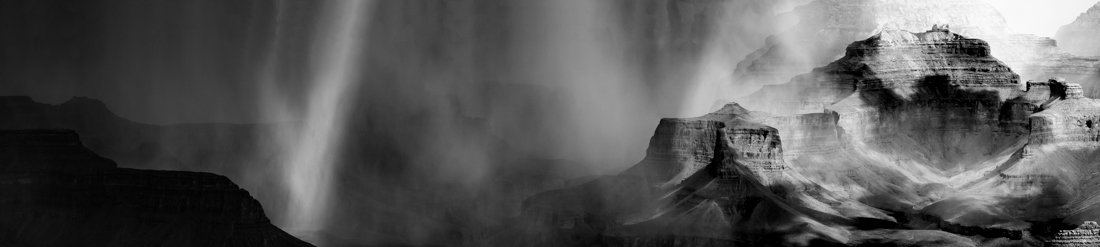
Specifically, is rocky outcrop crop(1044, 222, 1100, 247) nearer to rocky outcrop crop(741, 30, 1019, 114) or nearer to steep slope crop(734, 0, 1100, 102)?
rocky outcrop crop(741, 30, 1019, 114)

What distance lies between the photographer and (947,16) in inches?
5300

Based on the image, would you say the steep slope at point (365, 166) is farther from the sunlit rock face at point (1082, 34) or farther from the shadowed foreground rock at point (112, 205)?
the sunlit rock face at point (1082, 34)

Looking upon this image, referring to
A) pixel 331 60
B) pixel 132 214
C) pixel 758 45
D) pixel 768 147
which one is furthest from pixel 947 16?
pixel 132 214

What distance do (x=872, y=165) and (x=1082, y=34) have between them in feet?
82.5

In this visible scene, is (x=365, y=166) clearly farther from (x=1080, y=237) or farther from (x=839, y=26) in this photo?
(x=839, y=26)

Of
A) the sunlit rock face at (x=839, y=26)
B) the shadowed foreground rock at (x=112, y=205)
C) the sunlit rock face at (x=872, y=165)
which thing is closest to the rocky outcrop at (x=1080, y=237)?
the sunlit rock face at (x=872, y=165)

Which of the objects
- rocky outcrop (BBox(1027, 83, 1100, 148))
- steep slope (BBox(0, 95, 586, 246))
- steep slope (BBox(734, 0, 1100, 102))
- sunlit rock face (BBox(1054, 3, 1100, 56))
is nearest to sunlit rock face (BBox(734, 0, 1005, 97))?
steep slope (BBox(734, 0, 1100, 102))

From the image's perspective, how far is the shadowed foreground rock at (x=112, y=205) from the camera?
87500 millimetres

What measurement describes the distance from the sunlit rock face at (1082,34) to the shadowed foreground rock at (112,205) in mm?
58557

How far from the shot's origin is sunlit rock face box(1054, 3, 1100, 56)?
133 metres

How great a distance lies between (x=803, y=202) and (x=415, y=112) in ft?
66.1

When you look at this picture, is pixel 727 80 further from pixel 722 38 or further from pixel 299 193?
pixel 299 193

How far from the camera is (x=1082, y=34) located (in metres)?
135

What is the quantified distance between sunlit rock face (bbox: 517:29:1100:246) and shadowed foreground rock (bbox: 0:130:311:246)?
13.6 m
